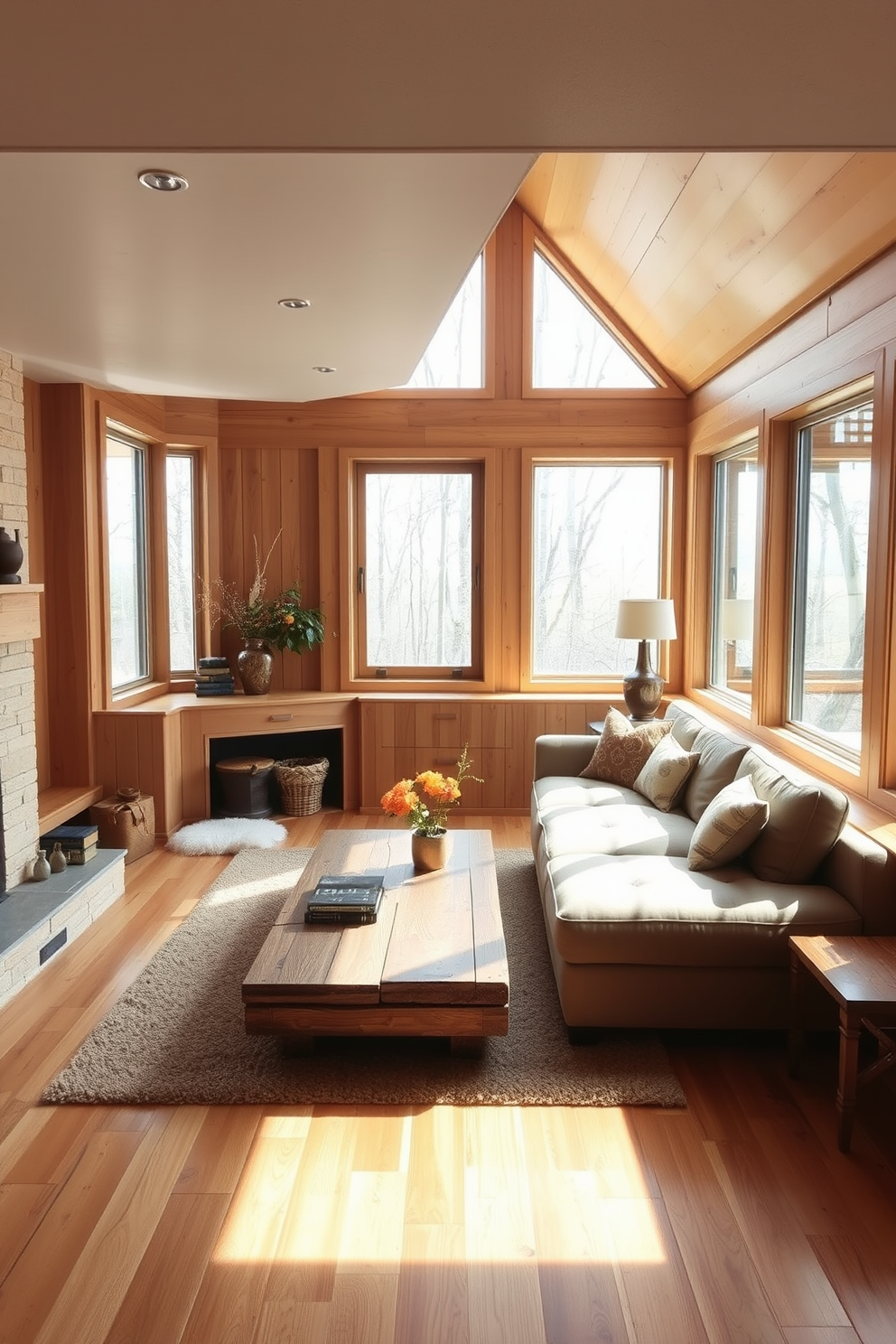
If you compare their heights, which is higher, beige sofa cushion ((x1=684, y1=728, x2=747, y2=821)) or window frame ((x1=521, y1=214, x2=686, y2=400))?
window frame ((x1=521, y1=214, x2=686, y2=400))

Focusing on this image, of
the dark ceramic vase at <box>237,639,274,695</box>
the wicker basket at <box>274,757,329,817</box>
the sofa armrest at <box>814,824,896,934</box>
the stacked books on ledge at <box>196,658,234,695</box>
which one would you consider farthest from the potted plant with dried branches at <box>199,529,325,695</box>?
the sofa armrest at <box>814,824,896,934</box>

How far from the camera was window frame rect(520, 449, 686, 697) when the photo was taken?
5961 millimetres

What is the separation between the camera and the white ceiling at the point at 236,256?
94.2 inches

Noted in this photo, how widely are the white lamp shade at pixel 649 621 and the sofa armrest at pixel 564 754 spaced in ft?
2.06

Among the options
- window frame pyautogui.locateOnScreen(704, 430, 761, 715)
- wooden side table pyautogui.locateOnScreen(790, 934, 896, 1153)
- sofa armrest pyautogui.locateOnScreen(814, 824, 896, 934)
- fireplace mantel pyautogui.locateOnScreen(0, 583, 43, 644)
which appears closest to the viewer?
wooden side table pyautogui.locateOnScreen(790, 934, 896, 1153)

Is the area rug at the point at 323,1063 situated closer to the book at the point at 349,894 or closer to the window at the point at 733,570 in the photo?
the book at the point at 349,894

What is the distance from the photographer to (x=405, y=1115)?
2.65 metres

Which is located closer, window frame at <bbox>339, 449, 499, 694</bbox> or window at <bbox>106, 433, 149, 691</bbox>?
window at <bbox>106, 433, 149, 691</bbox>

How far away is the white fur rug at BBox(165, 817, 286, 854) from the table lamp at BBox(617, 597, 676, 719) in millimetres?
2120

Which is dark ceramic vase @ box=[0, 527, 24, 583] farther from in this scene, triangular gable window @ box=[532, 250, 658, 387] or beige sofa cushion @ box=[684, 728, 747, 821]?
triangular gable window @ box=[532, 250, 658, 387]

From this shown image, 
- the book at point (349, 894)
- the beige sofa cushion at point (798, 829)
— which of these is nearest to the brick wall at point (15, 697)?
the book at point (349, 894)

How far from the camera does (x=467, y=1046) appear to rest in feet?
9.50

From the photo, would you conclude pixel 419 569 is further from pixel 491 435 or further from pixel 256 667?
pixel 256 667
